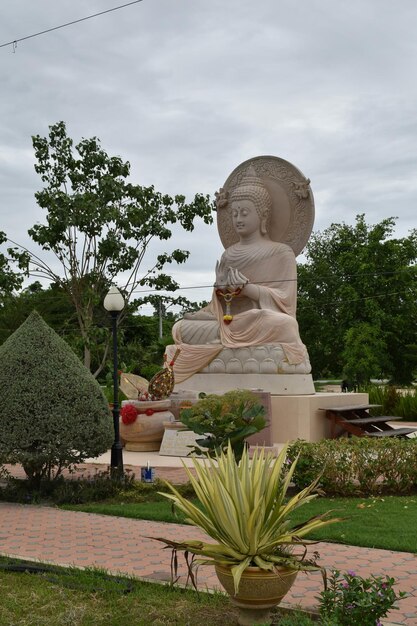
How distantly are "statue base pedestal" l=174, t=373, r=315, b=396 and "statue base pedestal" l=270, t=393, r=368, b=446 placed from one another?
0.76 feet

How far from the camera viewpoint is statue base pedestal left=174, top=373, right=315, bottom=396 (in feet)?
Answer: 45.2

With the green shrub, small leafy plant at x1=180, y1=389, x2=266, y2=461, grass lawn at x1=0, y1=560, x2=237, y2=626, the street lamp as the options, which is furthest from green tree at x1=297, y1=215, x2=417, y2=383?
grass lawn at x1=0, y1=560, x2=237, y2=626

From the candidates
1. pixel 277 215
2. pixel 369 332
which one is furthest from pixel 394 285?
pixel 277 215

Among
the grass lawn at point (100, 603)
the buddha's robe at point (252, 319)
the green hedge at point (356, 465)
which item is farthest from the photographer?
the buddha's robe at point (252, 319)

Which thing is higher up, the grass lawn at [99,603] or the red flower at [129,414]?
the red flower at [129,414]

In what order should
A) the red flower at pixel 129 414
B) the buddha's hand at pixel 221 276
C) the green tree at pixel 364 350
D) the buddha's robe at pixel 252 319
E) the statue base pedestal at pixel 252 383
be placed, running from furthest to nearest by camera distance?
1. the green tree at pixel 364 350
2. the buddha's hand at pixel 221 276
3. the buddha's robe at pixel 252 319
4. the statue base pedestal at pixel 252 383
5. the red flower at pixel 129 414

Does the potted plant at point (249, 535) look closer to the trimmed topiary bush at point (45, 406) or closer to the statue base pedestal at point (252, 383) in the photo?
the trimmed topiary bush at point (45, 406)

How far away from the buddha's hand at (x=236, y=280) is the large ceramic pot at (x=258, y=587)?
1093 cm

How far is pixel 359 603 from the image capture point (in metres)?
3.80

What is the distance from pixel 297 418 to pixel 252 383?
1123mm

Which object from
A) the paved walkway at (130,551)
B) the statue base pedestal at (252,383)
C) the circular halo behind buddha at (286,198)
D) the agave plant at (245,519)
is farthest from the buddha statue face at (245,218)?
the agave plant at (245,519)

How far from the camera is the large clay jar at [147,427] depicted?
13273 millimetres

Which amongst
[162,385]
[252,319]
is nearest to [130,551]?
[162,385]

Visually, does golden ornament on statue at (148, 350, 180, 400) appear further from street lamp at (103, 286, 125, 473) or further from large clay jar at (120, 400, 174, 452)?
street lamp at (103, 286, 125, 473)
